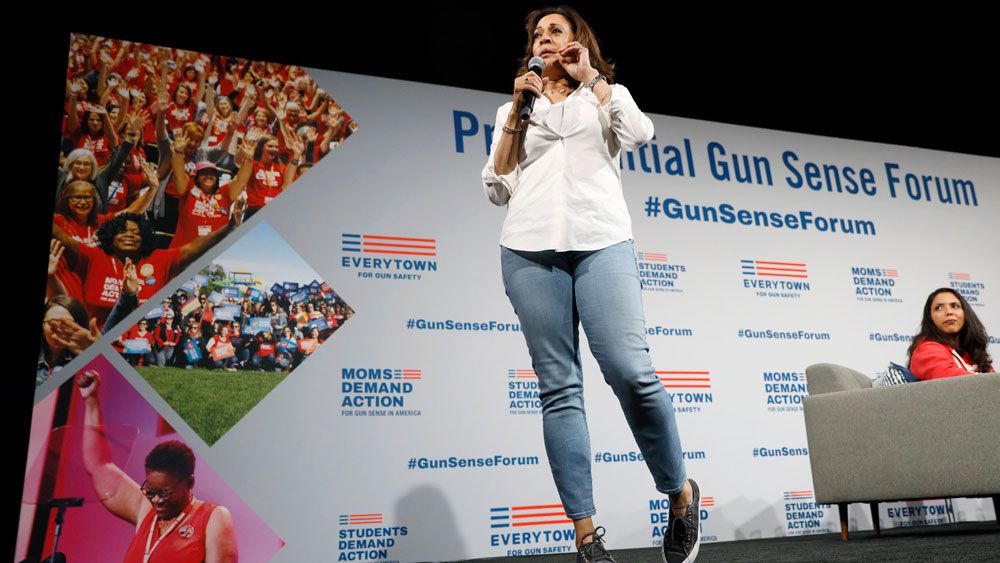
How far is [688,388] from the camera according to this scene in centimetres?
369

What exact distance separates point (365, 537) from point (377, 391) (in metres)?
0.57

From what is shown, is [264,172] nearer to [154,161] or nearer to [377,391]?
[154,161]

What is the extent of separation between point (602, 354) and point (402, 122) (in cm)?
227

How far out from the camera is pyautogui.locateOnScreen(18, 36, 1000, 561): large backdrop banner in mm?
3018

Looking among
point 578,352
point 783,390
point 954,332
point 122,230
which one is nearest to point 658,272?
point 783,390

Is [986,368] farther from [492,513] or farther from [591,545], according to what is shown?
[591,545]

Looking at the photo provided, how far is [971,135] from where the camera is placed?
4.88 meters

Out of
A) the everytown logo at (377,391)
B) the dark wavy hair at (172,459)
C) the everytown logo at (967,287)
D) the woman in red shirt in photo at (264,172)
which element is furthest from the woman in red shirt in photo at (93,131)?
the everytown logo at (967,287)

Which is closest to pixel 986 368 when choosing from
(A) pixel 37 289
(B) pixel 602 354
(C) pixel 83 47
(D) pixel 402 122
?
(B) pixel 602 354

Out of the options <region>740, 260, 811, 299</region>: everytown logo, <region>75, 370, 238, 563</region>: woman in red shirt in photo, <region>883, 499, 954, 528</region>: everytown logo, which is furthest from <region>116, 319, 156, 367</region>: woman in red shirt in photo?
<region>883, 499, 954, 528</region>: everytown logo

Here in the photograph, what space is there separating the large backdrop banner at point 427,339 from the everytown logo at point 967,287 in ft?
1.07

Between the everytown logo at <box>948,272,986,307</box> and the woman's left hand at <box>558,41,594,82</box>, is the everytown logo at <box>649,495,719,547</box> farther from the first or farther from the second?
the woman's left hand at <box>558,41,594,82</box>

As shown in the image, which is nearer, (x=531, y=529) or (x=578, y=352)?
(x=578, y=352)

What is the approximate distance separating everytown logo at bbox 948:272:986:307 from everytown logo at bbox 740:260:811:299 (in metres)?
1.01
